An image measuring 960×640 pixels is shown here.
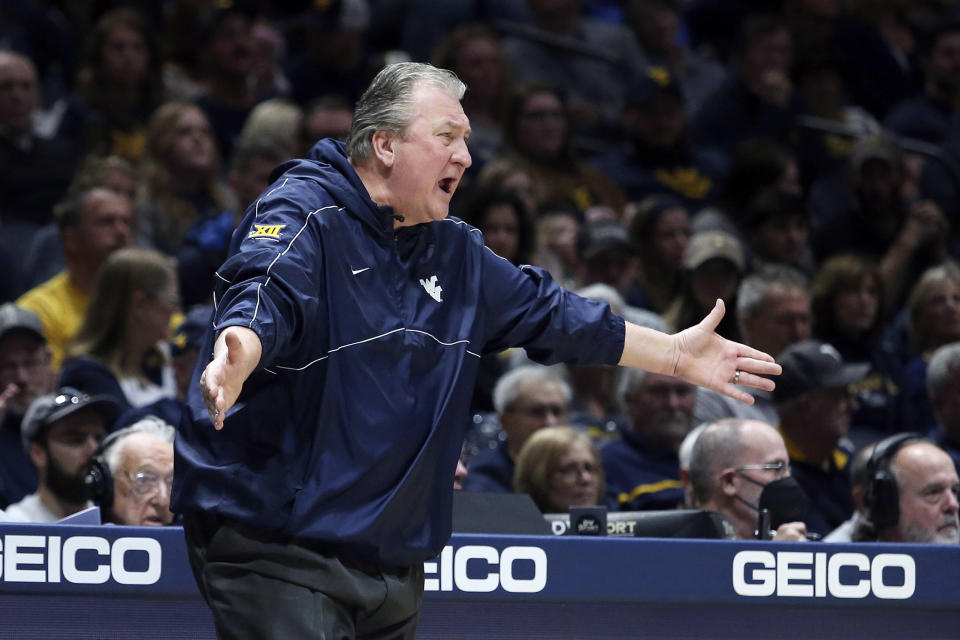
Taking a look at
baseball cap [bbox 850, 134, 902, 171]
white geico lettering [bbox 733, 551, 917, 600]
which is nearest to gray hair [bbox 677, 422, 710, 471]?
white geico lettering [bbox 733, 551, 917, 600]

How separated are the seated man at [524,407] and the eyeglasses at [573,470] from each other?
547 millimetres

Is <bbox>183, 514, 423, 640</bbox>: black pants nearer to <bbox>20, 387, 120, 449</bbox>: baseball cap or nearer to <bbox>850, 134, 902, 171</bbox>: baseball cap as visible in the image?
<bbox>20, 387, 120, 449</bbox>: baseball cap

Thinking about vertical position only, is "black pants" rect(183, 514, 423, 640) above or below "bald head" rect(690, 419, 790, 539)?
below

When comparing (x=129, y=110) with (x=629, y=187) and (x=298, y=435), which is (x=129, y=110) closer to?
(x=629, y=187)

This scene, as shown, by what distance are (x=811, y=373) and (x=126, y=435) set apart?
276 cm

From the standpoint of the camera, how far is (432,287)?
2.88 m

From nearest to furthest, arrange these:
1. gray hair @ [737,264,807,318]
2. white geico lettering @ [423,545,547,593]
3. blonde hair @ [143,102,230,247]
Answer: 1. white geico lettering @ [423,545,547,593]
2. gray hair @ [737,264,807,318]
3. blonde hair @ [143,102,230,247]

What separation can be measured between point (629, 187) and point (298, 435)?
6.50 metres

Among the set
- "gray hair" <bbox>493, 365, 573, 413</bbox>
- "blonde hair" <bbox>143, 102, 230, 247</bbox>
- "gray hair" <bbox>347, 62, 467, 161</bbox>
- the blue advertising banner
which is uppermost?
"blonde hair" <bbox>143, 102, 230, 247</bbox>

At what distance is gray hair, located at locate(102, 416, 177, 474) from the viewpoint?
4559 millimetres

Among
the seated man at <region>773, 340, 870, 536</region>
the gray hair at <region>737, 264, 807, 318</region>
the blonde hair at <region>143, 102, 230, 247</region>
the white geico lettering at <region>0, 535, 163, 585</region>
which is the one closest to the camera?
the white geico lettering at <region>0, 535, 163, 585</region>

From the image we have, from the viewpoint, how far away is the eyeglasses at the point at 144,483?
14.9 ft

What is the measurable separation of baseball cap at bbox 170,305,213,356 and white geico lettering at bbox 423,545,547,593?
2.59 metres

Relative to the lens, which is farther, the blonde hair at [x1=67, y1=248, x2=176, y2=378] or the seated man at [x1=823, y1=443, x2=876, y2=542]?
the blonde hair at [x1=67, y1=248, x2=176, y2=378]
